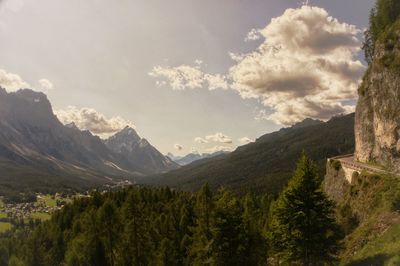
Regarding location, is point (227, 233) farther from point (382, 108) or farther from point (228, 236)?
point (382, 108)

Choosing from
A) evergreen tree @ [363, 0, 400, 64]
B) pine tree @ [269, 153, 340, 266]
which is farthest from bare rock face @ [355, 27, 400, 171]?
pine tree @ [269, 153, 340, 266]

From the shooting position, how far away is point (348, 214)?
185ft

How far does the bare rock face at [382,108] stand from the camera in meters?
60.2

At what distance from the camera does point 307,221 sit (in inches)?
1446

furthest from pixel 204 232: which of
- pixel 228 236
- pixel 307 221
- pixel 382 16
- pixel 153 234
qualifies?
pixel 382 16

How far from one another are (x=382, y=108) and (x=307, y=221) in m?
40.7

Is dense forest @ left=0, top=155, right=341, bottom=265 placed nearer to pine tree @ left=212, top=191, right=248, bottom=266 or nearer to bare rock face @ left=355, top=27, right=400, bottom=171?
pine tree @ left=212, top=191, right=248, bottom=266

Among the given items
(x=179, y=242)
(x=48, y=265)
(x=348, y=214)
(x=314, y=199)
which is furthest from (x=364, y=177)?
(x=48, y=265)

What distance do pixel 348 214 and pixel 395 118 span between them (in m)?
18.9

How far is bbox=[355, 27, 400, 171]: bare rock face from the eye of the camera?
198 feet

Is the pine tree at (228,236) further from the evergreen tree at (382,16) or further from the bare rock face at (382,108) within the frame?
the evergreen tree at (382,16)

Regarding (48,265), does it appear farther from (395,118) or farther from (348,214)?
(395,118)

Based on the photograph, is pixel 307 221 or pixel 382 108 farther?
pixel 382 108

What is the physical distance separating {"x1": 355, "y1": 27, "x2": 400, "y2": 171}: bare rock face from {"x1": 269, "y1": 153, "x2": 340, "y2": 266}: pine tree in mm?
26549
